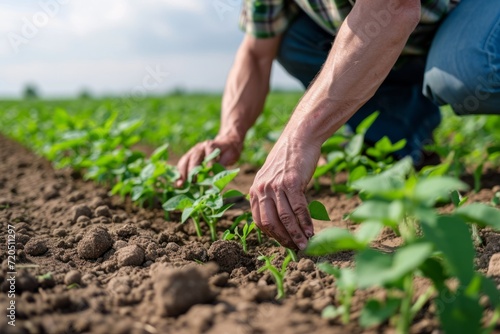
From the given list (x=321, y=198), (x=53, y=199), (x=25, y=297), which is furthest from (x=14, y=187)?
(x=25, y=297)

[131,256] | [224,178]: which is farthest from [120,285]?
[224,178]

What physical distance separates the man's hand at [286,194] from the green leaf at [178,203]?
1.08ft

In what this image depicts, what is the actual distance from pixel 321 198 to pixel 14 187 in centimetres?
160

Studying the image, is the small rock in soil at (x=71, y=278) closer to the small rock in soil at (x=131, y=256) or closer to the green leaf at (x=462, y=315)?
the small rock in soil at (x=131, y=256)

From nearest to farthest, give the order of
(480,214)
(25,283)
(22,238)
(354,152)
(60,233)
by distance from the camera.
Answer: (480,214) < (25,283) < (22,238) < (60,233) < (354,152)

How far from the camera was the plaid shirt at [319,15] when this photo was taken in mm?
2305

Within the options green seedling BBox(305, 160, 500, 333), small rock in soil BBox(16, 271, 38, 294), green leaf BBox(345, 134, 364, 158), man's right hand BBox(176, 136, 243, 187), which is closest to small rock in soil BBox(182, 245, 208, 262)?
small rock in soil BBox(16, 271, 38, 294)

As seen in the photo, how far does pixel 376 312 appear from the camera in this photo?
40.3 inches

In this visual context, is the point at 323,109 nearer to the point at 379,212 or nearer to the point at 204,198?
the point at 204,198

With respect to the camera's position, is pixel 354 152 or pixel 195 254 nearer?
pixel 195 254

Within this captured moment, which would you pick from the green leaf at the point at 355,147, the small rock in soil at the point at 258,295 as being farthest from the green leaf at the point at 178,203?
the green leaf at the point at 355,147

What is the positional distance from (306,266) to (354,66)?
618 millimetres

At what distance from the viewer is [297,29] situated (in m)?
2.79

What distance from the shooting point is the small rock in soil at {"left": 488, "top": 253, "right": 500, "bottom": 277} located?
4.55ft
